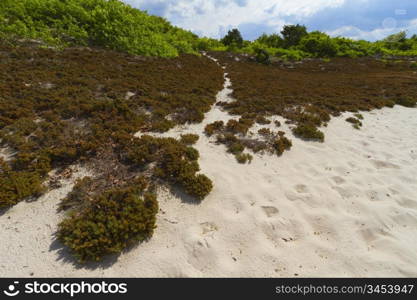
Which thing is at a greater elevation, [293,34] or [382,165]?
[293,34]

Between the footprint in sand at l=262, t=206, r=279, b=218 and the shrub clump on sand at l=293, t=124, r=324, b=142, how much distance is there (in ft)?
14.7

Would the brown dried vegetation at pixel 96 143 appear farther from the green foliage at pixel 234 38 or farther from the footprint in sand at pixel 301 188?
the green foliage at pixel 234 38

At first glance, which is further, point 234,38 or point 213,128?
point 234,38

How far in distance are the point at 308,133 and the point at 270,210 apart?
4.74 m

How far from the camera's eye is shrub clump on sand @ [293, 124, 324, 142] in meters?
7.66

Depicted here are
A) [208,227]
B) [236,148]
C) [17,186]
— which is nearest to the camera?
[208,227]

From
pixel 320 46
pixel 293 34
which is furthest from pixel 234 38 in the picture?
pixel 320 46

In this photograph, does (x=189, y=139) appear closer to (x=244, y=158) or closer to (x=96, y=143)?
(x=244, y=158)

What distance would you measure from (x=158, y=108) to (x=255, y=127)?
178 inches

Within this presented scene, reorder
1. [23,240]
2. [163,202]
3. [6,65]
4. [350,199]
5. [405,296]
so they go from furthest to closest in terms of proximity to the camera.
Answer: [6,65] → [350,199] → [163,202] → [23,240] → [405,296]

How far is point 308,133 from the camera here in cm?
773

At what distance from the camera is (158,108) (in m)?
8.76

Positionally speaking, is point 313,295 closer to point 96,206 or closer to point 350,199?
point 350,199

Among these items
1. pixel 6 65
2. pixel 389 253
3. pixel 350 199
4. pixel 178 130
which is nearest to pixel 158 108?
pixel 178 130
